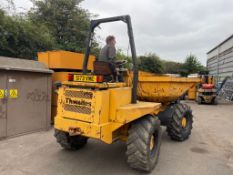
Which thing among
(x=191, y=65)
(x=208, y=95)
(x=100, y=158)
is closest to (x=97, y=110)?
(x=100, y=158)

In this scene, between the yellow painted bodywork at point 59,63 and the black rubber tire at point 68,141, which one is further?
the yellow painted bodywork at point 59,63

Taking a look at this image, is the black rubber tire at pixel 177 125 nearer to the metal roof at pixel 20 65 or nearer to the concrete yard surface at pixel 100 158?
the concrete yard surface at pixel 100 158

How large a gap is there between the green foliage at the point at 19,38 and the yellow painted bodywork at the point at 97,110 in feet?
19.9

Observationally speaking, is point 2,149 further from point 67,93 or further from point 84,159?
point 67,93

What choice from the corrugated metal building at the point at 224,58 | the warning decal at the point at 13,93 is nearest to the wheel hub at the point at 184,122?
the warning decal at the point at 13,93

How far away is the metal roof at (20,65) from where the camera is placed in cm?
557

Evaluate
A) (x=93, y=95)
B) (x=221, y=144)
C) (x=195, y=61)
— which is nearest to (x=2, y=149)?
(x=93, y=95)

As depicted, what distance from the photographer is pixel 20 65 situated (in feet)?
19.5

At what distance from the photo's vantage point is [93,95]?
11.8 ft

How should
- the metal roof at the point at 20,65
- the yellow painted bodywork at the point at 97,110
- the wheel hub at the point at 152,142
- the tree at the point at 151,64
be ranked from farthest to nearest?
the tree at the point at 151,64 < the metal roof at the point at 20,65 < the wheel hub at the point at 152,142 < the yellow painted bodywork at the point at 97,110

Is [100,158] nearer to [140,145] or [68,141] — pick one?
[68,141]

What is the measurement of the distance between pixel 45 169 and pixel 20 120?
2375 millimetres

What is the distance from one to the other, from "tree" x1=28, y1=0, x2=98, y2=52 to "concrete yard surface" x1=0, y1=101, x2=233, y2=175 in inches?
373

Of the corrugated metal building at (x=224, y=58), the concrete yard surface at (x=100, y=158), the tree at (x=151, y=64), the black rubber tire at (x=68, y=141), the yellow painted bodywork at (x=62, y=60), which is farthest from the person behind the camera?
the tree at (x=151, y=64)
